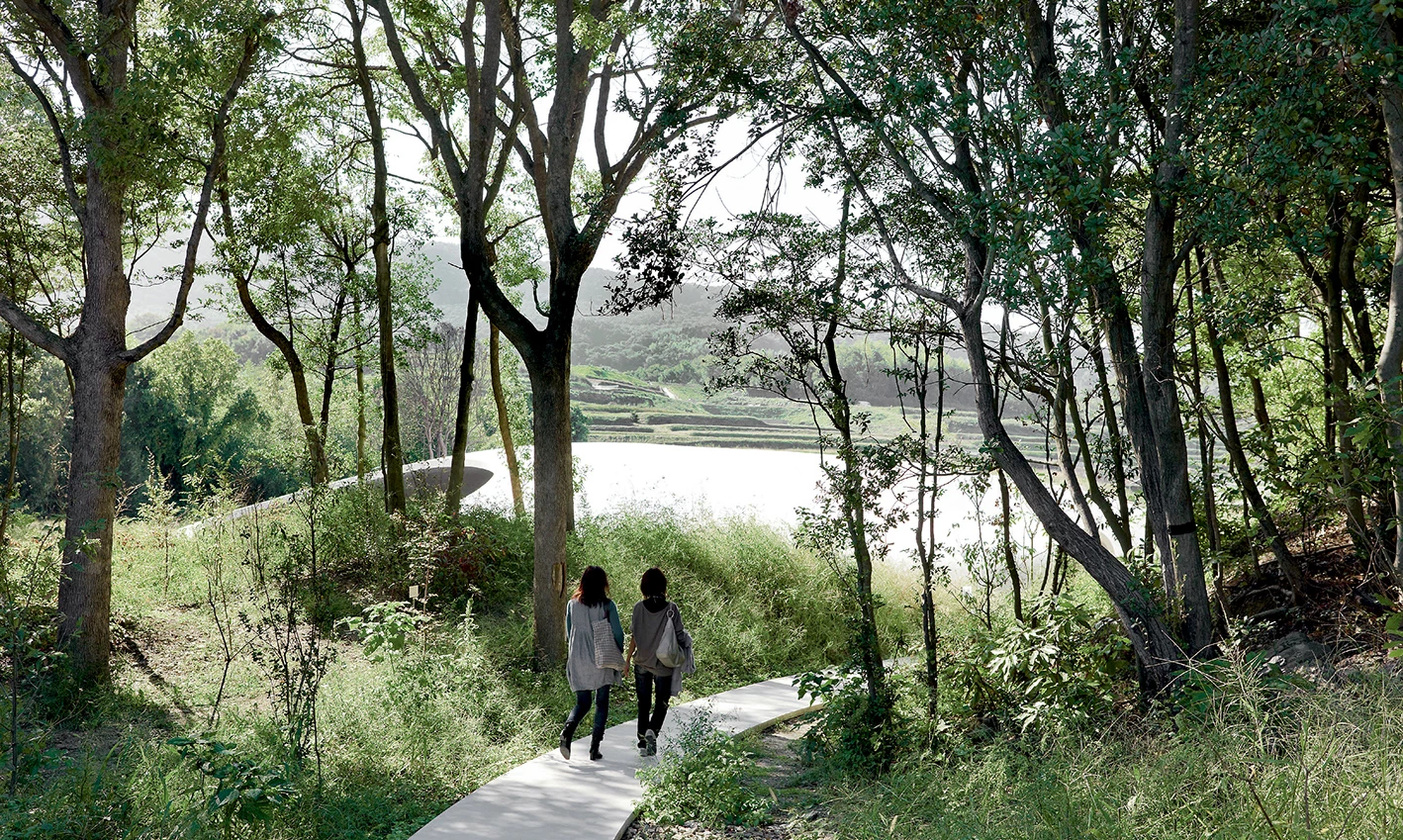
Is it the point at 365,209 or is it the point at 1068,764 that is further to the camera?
the point at 365,209

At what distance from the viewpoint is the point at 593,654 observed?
250 inches

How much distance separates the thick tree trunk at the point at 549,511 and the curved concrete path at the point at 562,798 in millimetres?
1690

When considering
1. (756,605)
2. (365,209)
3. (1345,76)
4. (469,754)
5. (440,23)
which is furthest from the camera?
(365,209)

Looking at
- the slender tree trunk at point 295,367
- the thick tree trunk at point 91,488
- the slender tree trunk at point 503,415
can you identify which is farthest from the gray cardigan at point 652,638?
the slender tree trunk at point 503,415

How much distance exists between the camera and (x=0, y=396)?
1128cm

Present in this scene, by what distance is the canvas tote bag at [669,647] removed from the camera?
6.38 metres

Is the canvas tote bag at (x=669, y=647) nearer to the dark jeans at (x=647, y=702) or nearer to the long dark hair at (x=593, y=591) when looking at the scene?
the dark jeans at (x=647, y=702)

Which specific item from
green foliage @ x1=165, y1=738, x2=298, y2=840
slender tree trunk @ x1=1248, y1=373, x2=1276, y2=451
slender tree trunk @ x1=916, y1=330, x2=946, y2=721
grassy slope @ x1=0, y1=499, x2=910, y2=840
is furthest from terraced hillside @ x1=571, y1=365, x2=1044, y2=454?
green foliage @ x1=165, y1=738, x2=298, y2=840

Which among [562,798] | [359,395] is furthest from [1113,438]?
[359,395]

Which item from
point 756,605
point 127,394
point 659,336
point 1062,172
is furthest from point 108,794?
point 659,336

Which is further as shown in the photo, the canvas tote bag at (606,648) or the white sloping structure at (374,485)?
the white sloping structure at (374,485)

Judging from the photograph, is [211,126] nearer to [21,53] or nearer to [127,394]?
[21,53]

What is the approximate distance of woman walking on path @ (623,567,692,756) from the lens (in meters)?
6.41

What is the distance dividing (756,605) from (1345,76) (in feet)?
25.5
